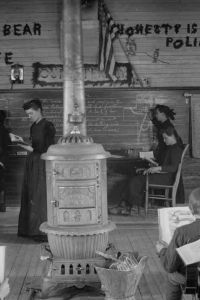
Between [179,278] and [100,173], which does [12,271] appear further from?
[179,278]

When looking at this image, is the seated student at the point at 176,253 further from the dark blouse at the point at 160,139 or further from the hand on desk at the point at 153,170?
the dark blouse at the point at 160,139

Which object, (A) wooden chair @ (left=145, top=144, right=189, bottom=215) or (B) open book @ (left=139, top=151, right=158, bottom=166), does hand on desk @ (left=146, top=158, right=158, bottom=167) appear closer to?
(B) open book @ (left=139, top=151, right=158, bottom=166)

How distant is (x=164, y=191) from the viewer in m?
8.95

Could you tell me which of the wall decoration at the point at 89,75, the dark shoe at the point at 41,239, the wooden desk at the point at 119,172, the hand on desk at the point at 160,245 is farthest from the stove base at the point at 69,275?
the wall decoration at the point at 89,75

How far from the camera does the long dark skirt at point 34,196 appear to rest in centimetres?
695

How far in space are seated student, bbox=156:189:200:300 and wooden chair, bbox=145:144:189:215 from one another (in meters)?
4.42

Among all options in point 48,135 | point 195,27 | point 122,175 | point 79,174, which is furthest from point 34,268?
point 195,27

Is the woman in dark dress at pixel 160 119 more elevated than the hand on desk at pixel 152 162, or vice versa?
the woman in dark dress at pixel 160 119

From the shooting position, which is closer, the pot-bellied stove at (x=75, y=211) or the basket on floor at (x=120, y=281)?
the basket on floor at (x=120, y=281)

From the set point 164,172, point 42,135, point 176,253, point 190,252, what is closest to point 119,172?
point 164,172

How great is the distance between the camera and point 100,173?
16.7 feet

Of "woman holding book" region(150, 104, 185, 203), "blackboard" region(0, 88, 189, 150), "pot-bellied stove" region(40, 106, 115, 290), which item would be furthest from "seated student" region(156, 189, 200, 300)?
"blackboard" region(0, 88, 189, 150)

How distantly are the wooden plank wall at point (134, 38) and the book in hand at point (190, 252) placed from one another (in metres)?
6.17

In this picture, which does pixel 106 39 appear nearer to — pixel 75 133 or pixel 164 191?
pixel 164 191
